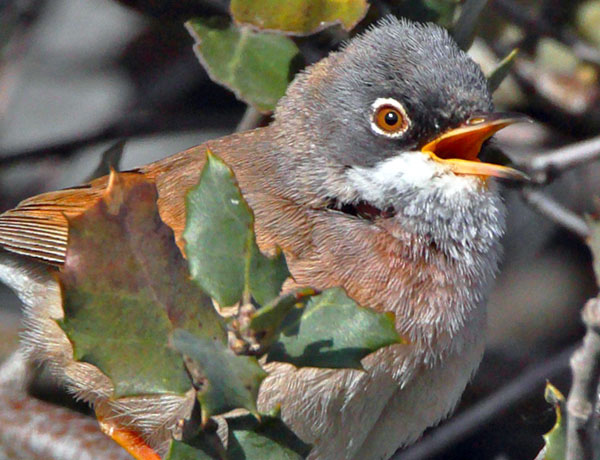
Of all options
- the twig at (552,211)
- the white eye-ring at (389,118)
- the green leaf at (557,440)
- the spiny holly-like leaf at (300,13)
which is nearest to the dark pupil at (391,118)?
the white eye-ring at (389,118)

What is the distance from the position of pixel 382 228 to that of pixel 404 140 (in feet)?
1.08

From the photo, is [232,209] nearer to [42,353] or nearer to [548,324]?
[42,353]

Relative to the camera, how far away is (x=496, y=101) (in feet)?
19.8

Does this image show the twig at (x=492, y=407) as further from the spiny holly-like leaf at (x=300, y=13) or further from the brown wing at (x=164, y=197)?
the spiny holly-like leaf at (x=300, y=13)

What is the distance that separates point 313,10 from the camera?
11.8 ft

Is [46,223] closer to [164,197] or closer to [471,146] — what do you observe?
[164,197]

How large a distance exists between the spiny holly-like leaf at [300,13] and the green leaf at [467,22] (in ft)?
1.41

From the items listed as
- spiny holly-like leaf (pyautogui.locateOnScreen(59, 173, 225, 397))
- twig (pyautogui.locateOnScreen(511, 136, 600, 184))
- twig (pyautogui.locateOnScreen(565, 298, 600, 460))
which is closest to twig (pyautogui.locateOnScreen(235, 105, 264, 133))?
twig (pyautogui.locateOnScreen(511, 136, 600, 184))

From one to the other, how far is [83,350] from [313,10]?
1.77 metres

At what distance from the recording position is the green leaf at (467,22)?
368cm

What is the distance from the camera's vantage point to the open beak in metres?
3.14

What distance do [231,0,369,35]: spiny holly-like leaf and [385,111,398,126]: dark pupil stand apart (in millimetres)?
402

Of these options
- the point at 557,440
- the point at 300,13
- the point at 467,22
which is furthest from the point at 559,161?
the point at 557,440

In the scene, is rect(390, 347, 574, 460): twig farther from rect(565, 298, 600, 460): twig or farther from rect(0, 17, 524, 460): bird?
rect(565, 298, 600, 460): twig
